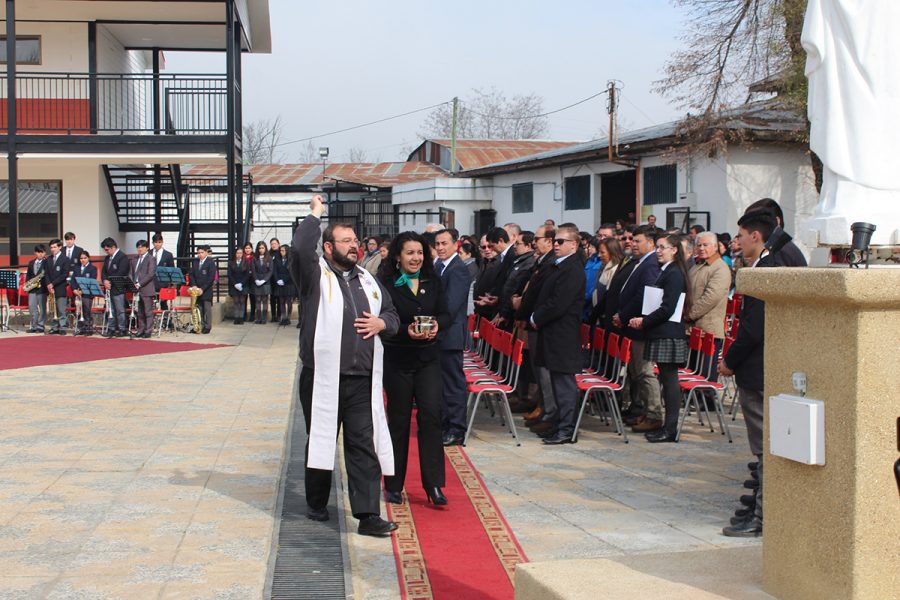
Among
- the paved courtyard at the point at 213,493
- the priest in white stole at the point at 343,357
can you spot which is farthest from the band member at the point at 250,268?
the priest in white stole at the point at 343,357

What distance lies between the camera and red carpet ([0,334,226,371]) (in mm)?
15677

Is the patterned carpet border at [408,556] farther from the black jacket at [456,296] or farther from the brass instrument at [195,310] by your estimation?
the brass instrument at [195,310]

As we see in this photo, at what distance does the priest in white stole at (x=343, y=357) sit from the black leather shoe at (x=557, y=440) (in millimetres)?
2991

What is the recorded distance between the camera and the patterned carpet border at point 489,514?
5.84 meters

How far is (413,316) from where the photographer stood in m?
7.18

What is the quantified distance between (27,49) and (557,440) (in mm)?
19348

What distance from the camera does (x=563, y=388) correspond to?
9281mm

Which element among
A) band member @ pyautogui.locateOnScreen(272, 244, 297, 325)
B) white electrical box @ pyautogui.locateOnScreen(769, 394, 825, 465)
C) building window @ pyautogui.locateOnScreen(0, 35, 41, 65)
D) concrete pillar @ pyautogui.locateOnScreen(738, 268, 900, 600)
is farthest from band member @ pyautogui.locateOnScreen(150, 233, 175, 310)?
concrete pillar @ pyautogui.locateOnScreen(738, 268, 900, 600)

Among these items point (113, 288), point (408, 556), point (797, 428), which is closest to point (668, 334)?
point (408, 556)

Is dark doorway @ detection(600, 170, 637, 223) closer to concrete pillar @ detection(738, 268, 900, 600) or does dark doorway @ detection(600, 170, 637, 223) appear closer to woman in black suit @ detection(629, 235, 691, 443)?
woman in black suit @ detection(629, 235, 691, 443)

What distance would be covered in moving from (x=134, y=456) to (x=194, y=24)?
1763cm

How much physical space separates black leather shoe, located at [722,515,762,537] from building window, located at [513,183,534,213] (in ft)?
83.9

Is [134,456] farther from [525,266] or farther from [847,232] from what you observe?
[847,232]

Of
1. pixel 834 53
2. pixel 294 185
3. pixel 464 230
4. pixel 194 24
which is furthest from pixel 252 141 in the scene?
pixel 834 53
